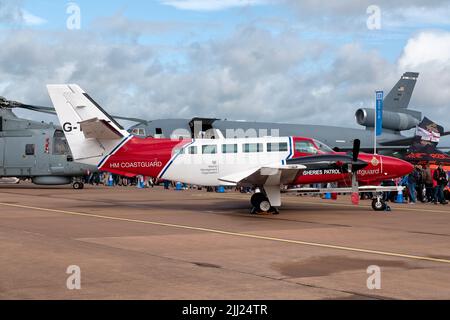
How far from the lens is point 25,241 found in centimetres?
1330

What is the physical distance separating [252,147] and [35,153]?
20703mm

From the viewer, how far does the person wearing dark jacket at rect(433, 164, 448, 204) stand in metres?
27.7

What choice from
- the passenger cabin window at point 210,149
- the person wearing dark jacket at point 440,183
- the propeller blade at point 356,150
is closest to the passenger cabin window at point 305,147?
the propeller blade at point 356,150

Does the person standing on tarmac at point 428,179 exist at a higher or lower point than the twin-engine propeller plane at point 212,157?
lower

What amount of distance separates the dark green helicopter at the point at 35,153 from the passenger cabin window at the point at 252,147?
17530 mm

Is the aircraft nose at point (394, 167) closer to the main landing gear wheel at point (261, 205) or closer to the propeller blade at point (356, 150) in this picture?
the propeller blade at point (356, 150)

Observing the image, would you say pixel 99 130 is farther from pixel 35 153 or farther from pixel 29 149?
pixel 29 149

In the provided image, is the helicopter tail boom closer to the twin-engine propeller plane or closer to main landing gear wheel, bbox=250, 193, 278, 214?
the twin-engine propeller plane

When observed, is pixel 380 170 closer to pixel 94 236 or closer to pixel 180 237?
pixel 180 237

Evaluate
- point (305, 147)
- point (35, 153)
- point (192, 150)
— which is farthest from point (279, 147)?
point (35, 153)

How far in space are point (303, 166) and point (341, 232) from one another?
3.98 metres

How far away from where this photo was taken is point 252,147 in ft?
70.5

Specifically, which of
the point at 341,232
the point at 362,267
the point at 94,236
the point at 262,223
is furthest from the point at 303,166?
the point at 362,267

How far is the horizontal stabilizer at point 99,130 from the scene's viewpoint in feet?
70.1
